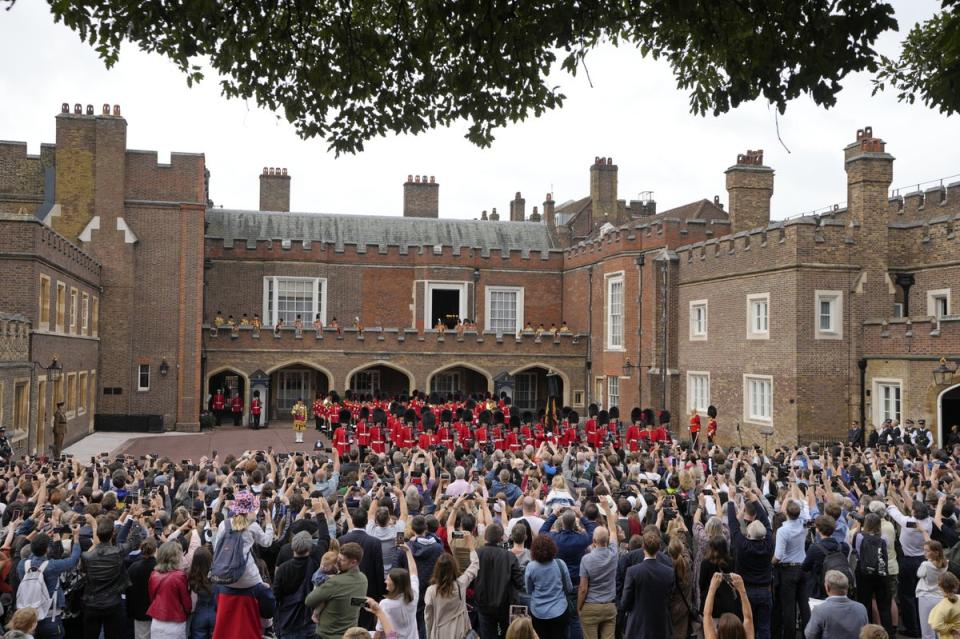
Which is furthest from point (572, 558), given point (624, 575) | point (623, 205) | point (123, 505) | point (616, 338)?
point (623, 205)

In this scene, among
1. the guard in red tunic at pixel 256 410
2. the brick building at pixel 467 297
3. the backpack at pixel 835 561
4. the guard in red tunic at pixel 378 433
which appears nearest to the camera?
the backpack at pixel 835 561

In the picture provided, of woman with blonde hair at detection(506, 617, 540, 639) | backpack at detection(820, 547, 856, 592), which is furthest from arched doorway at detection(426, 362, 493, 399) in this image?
woman with blonde hair at detection(506, 617, 540, 639)

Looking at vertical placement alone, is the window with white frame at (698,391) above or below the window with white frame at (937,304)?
below

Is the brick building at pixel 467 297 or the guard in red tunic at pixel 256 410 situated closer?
the brick building at pixel 467 297

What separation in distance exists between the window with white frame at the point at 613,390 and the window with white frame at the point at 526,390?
4.07 metres

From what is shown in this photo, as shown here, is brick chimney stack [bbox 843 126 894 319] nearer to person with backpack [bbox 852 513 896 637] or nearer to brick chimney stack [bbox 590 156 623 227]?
person with backpack [bbox 852 513 896 637]

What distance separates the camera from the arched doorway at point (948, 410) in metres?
19.6

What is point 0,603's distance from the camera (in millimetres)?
6984

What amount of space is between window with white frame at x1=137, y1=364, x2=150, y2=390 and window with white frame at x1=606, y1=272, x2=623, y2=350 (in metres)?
15.7

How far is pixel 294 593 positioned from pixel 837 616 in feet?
13.4

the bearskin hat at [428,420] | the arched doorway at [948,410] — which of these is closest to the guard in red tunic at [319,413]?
the bearskin hat at [428,420]

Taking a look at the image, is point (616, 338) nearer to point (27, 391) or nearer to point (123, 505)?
point (27, 391)

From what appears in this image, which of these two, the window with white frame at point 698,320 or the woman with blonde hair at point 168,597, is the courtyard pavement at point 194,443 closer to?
the window with white frame at point 698,320

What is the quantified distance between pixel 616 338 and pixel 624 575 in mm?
23873
